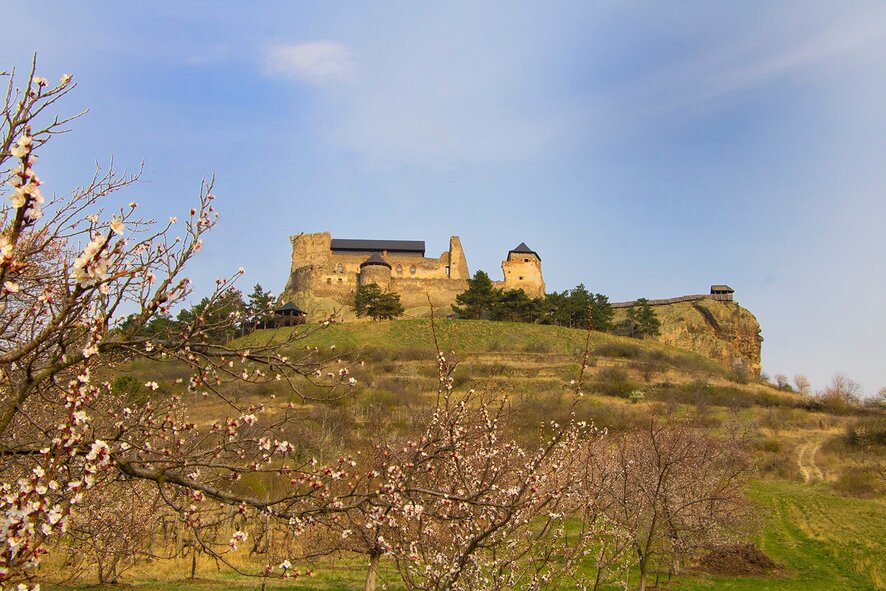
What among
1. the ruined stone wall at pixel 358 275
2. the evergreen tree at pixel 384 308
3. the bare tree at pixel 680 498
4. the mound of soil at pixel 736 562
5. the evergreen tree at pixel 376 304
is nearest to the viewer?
the bare tree at pixel 680 498

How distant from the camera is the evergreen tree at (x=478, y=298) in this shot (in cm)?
6869

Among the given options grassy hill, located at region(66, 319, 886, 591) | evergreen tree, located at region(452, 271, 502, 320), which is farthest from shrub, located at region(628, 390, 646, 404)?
evergreen tree, located at region(452, 271, 502, 320)

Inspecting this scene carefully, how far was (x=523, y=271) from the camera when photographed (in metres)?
77.9

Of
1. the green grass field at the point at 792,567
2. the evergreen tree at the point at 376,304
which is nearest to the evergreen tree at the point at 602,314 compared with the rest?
the evergreen tree at the point at 376,304

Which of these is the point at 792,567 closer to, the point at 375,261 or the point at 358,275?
the point at 375,261

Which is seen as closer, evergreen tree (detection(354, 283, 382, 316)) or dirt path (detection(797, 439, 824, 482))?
dirt path (detection(797, 439, 824, 482))

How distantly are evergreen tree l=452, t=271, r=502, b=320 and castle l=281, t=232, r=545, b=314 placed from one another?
315 cm

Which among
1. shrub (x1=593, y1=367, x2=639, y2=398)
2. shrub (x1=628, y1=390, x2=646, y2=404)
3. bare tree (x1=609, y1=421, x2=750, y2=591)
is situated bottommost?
bare tree (x1=609, y1=421, x2=750, y2=591)

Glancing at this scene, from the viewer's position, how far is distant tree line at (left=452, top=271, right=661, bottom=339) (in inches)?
2726

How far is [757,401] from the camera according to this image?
55.4 metres

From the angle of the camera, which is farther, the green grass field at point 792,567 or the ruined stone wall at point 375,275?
the ruined stone wall at point 375,275

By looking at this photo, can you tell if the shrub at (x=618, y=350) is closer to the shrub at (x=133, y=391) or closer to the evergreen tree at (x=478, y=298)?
the evergreen tree at (x=478, y=298)

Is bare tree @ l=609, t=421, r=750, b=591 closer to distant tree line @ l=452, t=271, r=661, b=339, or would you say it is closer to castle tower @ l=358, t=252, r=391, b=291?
distant tree line @ l=452, t=271, r=661, b=339

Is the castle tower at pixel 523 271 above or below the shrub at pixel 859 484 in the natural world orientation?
above
